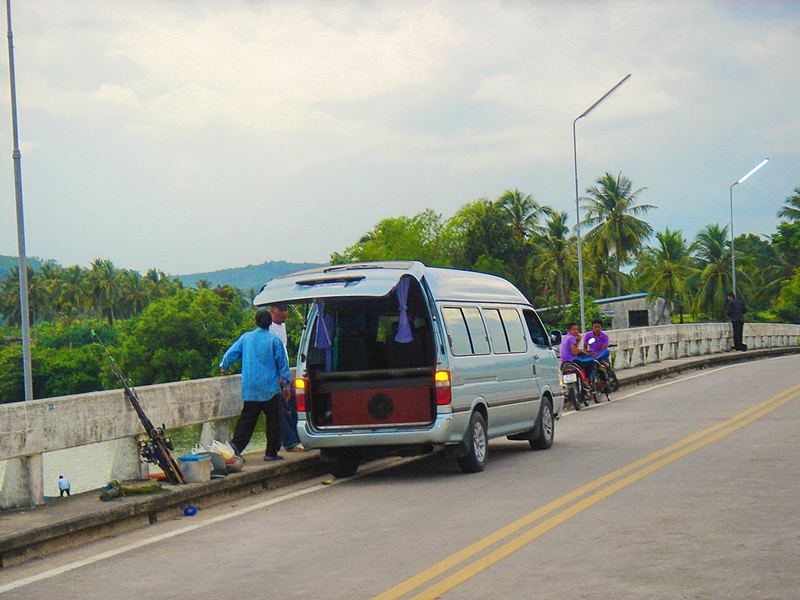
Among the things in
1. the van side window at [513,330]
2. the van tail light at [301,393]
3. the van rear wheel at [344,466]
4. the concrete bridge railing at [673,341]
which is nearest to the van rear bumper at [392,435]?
the van tail light at [301,393]

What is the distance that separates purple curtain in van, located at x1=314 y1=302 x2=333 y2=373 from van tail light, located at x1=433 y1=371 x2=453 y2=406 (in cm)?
147

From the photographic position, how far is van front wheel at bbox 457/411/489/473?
12.3 meters

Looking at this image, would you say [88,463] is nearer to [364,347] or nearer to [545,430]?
[545,430]

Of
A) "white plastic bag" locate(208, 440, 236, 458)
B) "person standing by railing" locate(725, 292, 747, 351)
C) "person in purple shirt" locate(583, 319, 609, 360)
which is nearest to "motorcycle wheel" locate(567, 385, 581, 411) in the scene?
"person in purple shirt" locate(583, 319, 609, 360)

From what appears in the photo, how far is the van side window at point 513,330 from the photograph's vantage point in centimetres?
1405

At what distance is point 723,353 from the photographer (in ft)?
127

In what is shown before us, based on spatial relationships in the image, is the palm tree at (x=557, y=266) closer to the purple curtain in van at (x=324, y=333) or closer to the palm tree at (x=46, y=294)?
the purple curtain in van at (x=324, y=333)

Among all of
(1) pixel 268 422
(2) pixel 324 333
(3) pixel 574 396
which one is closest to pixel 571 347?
(3) pixel 574 396

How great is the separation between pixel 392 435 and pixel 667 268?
77.3 m

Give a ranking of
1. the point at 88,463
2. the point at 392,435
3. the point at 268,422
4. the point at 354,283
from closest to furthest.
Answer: the point at 354,283 < the point at 392,435 < the point at 268,422 < the point at 88,463

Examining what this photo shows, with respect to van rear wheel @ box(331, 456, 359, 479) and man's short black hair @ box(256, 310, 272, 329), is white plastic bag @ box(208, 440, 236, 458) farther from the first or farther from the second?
man's short black hair @ box(256, 310, 272, 329)

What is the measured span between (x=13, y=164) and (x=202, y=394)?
15505 millimetres

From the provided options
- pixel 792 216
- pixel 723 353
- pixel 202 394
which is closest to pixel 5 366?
pixel 792 216

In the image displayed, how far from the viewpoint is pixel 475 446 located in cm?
1248
